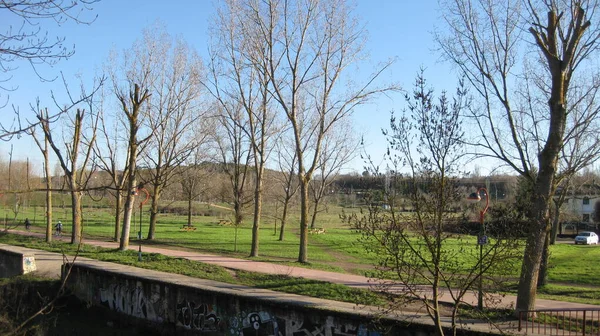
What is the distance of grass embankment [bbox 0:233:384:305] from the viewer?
1495 centimetres

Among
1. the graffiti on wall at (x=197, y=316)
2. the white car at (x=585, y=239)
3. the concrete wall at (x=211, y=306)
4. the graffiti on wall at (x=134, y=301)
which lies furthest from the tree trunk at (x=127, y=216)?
the white car at (x=585, y=239)

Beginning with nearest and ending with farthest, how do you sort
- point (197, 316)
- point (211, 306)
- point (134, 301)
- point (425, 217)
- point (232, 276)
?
1. point (425, 217)
2. point (211, 306)
3. point (197, 316)
4. point (134, 301)
5. point (232, 276)

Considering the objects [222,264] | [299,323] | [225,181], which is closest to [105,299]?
[222,264]

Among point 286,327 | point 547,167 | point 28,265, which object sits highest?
point 547,167

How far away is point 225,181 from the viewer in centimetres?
5800

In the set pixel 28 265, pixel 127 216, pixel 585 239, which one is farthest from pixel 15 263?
pixel 585 239

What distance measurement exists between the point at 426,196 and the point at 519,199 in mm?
1309

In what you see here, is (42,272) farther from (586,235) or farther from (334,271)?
(586,235)

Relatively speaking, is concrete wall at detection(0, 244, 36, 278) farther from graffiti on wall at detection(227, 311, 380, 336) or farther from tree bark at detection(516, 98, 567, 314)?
tree bark at detection(516, 98, 567, 314)

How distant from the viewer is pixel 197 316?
15156mm

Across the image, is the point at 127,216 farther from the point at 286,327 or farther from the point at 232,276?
Answer: the point at 286,327

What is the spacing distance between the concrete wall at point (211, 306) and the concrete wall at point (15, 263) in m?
2.37

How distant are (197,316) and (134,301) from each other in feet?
10.3

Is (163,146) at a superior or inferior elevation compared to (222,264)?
superior
